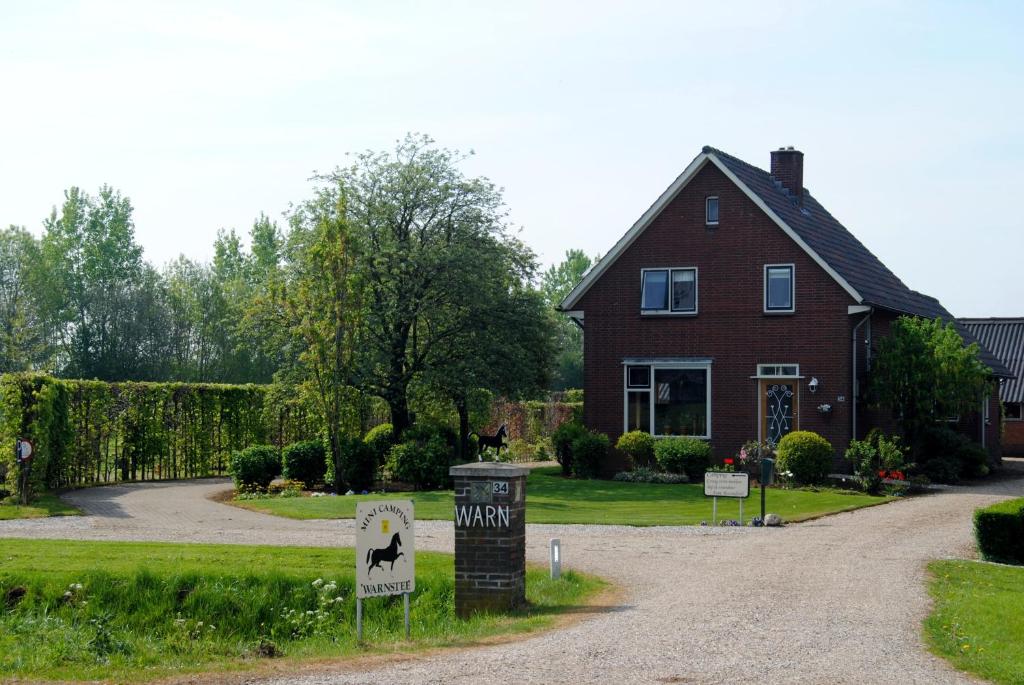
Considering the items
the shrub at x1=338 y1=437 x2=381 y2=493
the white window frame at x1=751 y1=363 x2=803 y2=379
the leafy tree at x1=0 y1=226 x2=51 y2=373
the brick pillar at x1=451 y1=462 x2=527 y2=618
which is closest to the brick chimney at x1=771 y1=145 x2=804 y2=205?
the white window frame at x1=751 y1=363 x2=803 y2=379

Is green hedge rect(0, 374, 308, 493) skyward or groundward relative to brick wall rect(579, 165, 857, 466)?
groundward

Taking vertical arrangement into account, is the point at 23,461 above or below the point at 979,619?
above

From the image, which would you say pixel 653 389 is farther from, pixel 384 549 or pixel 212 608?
pixel 384 549

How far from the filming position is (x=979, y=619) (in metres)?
12.0

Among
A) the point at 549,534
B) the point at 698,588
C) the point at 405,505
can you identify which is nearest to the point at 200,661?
the point at 405,505

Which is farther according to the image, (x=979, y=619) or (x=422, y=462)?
(x=422, y=462)

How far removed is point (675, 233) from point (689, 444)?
5607 mm

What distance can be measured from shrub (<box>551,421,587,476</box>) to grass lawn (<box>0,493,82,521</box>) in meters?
12.6

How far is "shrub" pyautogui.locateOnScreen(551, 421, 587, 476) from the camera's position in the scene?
3139 cm

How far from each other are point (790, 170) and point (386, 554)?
84.5ft

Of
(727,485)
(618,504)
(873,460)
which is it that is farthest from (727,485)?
(873,460)

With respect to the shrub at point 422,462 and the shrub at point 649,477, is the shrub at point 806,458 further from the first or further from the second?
the shrub at point 422,462

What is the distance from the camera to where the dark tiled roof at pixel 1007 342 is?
45500mm

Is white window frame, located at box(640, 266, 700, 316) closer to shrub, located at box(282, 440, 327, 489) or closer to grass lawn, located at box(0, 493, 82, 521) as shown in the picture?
shrub, located at box(282, 440, 327, 489)
